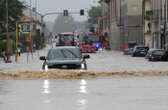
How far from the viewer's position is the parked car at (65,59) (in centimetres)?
2422

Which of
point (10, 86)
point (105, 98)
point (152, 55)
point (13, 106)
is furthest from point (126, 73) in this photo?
point (152, 55)

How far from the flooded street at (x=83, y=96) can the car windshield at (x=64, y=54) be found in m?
5.26

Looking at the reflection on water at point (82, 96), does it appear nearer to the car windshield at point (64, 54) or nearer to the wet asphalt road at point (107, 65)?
the car windshield at point (64, 54)

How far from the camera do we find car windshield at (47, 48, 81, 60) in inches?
998

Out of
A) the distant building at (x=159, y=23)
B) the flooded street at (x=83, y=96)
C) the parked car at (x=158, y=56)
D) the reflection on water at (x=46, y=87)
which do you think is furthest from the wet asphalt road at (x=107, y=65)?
the distant building at (x=159, y=23)

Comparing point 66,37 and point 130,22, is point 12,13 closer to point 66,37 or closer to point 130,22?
point 66,37

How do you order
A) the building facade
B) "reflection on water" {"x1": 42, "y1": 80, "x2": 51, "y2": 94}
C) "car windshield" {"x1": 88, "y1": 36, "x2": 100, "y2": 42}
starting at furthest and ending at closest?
the building facade, "car windshield" {"x1": 88, "y1": 36, "x2": 100, "y2": 42}, "reflection on water" {"x1": 42, "y1": 80, "x2": 51, "y2": 94}

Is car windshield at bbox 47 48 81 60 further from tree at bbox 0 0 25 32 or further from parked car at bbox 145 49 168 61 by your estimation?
tree at bbox 0 0 25 32

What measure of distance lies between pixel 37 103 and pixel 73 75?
8723mm

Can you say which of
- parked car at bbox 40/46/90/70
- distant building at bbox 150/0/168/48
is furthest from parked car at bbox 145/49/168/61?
parked car at bbox 40/46/90/70

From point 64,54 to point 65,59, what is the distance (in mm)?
703

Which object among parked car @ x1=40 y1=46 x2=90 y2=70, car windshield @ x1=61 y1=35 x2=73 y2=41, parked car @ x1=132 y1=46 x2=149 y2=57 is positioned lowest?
parked car @ x1=132 y1=46 x2=149 y2=57

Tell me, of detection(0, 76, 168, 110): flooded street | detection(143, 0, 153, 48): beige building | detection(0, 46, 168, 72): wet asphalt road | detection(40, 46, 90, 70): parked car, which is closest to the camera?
detection(0, 76, 168, 110): flooded street

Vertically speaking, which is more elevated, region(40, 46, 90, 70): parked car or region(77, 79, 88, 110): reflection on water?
region(40, 46, 90, 70): parked car
